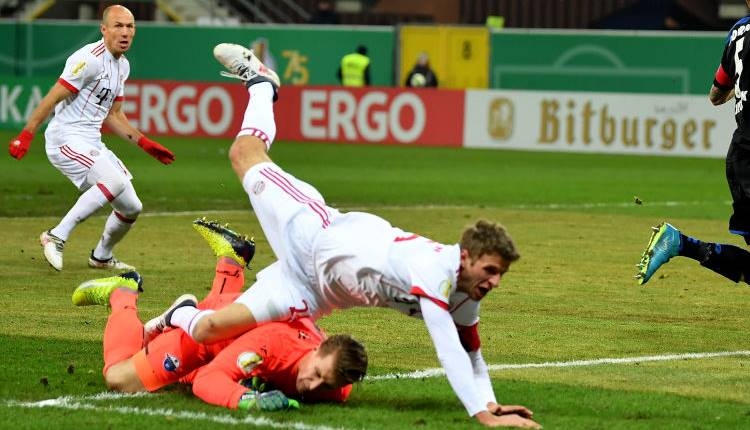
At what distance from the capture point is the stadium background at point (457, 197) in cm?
818

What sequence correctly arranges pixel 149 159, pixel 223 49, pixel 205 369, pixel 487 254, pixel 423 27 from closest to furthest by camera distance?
pixel 487 254
pixel 205 369
pixel 223 49
pixel 149 159
pixel 423 27

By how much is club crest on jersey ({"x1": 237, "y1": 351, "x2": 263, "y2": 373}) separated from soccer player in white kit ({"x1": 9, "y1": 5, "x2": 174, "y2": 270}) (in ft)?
19.2

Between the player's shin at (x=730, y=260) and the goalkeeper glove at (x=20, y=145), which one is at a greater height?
the goalkeeper glove at (x=20, y=145)

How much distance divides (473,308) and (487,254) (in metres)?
0.41

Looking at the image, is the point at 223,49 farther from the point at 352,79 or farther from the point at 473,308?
the point at 352,79

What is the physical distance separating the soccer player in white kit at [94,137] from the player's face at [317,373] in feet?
19.6

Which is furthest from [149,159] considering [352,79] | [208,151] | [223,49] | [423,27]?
[223,49]

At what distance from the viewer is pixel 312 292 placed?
26.4ft

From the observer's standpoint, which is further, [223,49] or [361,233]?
[223,49]

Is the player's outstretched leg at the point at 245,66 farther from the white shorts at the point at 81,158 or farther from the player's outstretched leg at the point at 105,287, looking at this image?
the white shorts at the point at 81,158

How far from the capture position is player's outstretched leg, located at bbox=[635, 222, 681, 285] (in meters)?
10.5

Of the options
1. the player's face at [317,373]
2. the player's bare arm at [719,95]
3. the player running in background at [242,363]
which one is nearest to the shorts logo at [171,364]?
the player running in background at [242,363]

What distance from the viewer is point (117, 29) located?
1373 cm

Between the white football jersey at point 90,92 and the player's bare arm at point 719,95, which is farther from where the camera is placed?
the white football jersey at point 90,92
